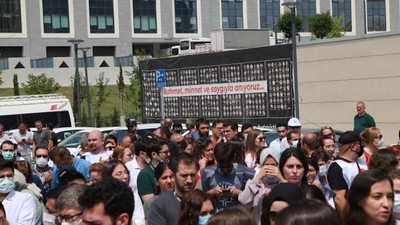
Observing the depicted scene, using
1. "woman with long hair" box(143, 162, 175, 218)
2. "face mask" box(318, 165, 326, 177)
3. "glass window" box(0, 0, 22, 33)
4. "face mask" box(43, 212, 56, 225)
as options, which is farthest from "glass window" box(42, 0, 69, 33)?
"face mask" box(43, 212, 56, 225)

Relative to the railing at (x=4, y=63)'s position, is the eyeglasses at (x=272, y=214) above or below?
below

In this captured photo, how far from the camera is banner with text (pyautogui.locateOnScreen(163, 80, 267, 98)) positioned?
28538 millimetres

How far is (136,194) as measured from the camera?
30.4 feet

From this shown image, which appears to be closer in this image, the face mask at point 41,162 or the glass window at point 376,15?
the face mask at point 41,162

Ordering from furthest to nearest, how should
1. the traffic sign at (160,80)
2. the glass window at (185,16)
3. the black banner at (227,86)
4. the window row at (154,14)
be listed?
the glass window at (185,16) → the window row at (154,14) → the black banner at (227,86) → the traffic sign at (160,80)

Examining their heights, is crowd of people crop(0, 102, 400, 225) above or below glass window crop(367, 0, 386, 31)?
below

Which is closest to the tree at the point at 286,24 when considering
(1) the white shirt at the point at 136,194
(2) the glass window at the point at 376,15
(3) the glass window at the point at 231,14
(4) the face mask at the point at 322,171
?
(3) the glass window at the point at 231,14

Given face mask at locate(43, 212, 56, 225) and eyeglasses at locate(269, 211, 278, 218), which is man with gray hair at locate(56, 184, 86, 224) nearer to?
eyeglasses at locate(269, 211, 278, 218)

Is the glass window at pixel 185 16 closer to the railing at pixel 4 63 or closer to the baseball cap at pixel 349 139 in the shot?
the railing at pixel 4 63

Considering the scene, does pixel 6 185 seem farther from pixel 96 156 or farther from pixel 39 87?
pixel 39 87

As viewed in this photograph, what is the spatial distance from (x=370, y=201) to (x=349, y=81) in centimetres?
2212

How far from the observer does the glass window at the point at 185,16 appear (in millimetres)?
92938

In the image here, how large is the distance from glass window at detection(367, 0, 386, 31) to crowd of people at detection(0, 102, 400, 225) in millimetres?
86988

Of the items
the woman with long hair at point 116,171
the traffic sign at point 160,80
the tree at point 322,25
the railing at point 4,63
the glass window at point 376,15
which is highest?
the glass window at point 376,15
